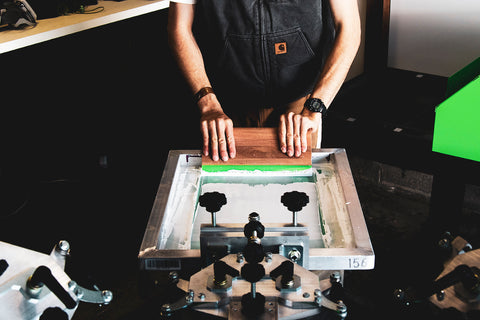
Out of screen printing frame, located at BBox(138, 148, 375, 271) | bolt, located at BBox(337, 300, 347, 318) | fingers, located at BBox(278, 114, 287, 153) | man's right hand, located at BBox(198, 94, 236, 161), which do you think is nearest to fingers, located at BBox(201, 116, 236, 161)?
man's right hand, located at BBox(198, 94, 236, 161)

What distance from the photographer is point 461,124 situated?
1.72m

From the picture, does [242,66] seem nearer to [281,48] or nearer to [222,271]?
[281,48]

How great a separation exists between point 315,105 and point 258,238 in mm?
861

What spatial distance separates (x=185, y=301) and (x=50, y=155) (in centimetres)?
268

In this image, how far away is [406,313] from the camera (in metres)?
0.81

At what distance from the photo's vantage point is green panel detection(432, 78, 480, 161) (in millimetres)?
1673

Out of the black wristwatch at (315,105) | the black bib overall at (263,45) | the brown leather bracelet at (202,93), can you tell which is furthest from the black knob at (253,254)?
the black bib overall at (263,45)

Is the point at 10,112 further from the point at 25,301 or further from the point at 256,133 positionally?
the point at 25,301

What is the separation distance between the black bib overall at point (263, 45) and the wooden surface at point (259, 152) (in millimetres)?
481

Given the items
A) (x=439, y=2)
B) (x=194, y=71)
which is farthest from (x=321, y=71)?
(x=439, y=2)

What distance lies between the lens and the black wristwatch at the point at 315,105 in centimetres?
158

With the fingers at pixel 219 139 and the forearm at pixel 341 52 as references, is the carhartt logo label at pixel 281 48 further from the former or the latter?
the fingers at pixel 219 139

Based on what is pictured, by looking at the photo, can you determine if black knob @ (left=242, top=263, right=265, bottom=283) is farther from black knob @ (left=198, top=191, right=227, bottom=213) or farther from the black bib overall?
the black bib overall

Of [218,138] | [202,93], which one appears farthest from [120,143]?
[218,138]
